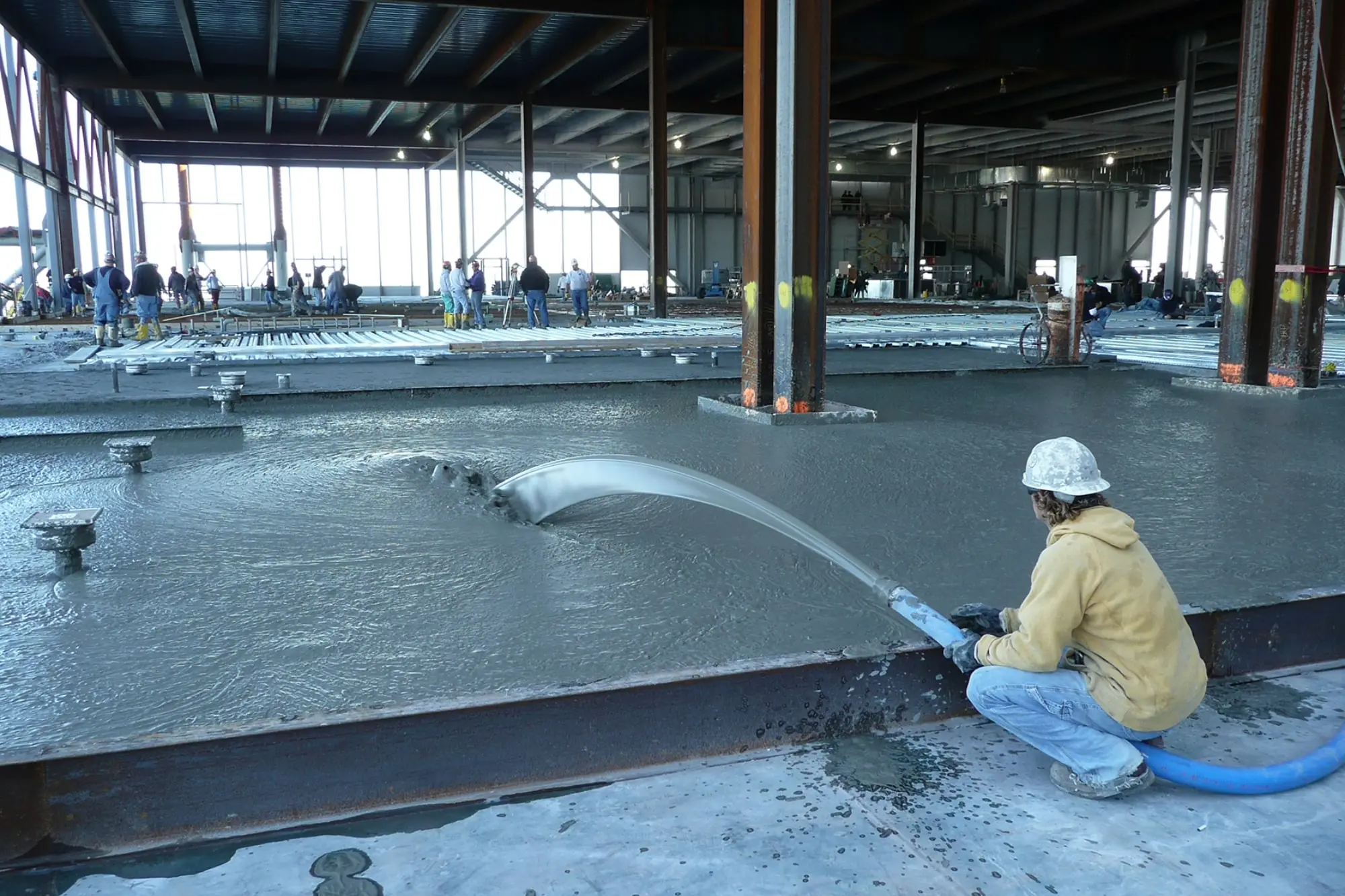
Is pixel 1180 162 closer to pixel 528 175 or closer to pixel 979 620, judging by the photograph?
pixel 528 175

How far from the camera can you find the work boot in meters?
2.81

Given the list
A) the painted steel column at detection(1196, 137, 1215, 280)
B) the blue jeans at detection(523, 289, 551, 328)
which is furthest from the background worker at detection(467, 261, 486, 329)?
the painted steel column at detection(1196, 137, 1215, 280)

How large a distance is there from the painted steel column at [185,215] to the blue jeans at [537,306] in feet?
83.5

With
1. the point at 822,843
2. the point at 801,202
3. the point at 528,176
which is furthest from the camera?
the point at 528,176

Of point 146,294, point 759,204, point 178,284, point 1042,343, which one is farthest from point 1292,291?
point 178,284

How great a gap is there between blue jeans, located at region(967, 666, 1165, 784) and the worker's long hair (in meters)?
0.43

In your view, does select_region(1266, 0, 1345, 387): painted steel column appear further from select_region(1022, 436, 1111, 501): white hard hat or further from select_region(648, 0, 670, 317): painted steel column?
select_region(648, 0, 670, 317): painted steel column

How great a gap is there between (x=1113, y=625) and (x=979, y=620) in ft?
2.25

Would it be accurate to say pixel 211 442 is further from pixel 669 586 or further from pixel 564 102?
pixel 564 102

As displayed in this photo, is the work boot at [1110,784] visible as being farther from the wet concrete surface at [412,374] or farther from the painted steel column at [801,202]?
the wet concrete surface at [412,374]

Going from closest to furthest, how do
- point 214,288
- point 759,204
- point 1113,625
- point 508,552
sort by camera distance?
point 1113,625 → point 508,552 → point 759,204 → point 214,288

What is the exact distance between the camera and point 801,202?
894 centimetres

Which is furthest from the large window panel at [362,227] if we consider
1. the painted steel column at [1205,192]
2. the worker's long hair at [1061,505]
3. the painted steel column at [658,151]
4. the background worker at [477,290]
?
the worker's long hair at [1061,505]

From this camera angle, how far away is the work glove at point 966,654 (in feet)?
10.3
